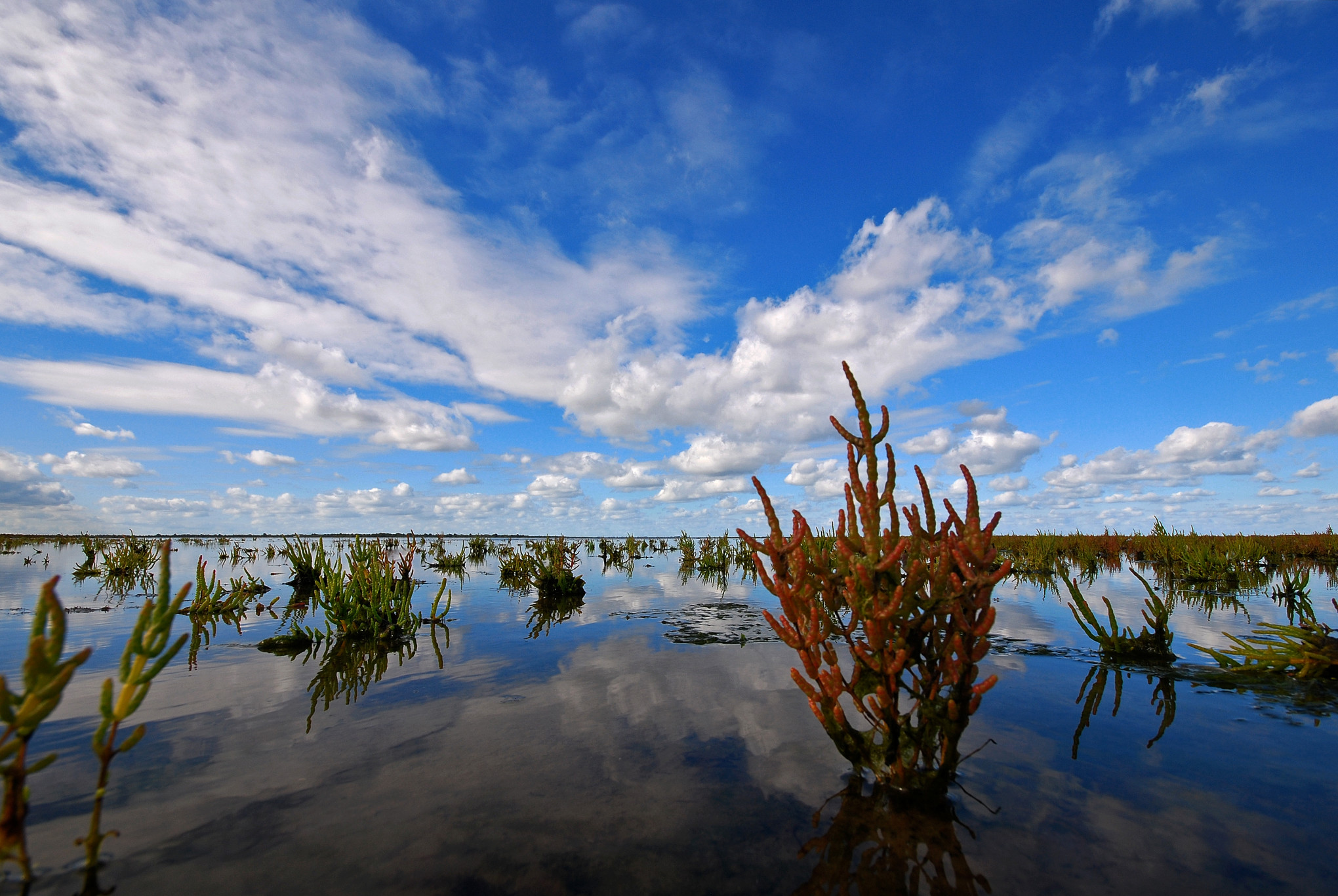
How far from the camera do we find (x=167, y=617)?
2.38 m

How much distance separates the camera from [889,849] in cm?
254

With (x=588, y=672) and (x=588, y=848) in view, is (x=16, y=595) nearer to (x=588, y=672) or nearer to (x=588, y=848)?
(x=588, y=672)

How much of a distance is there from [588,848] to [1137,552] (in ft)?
101

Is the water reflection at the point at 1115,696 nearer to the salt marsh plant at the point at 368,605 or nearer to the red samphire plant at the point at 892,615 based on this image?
the red samphire plant at the point at 892,615

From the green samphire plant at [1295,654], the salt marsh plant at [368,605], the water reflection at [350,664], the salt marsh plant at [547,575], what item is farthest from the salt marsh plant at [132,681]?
the salt marsh plant at [547,575]

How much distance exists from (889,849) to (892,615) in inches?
40.3

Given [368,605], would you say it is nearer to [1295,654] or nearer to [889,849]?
[889,849]

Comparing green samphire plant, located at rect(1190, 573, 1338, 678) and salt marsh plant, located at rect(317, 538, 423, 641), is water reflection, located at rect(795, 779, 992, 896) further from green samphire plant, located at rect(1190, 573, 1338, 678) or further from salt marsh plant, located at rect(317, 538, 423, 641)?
salt marsh plant, located at rect(317, 538, 423, 641)

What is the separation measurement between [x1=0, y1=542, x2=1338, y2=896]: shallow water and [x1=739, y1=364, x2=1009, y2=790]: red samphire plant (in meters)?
0.33

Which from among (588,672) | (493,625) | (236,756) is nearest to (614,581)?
(493,625)

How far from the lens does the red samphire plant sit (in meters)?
2.87

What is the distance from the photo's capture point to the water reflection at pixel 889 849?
7.55 ft

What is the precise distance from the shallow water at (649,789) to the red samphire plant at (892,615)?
0.33 m

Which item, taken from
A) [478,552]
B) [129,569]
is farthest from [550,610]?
[478,552]
